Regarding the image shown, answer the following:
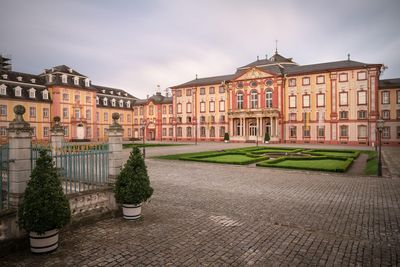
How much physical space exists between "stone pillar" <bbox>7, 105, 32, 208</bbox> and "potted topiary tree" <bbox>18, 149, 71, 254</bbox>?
0.61 m

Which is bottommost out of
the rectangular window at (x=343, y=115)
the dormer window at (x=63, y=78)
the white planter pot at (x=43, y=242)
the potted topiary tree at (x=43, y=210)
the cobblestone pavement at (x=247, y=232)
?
the cobblestone pavement at (x=247, y=232)

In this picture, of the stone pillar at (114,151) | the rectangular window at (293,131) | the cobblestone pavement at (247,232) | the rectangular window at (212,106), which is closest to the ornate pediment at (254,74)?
the rectangular window at (212,106)

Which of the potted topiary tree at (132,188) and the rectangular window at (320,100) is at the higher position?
the rectangular window at (320,100)

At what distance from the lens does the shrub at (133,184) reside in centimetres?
752

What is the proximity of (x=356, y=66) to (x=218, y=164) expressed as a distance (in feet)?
125

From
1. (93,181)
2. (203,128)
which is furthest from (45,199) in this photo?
(203,128)

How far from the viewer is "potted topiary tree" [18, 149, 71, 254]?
5.39 m

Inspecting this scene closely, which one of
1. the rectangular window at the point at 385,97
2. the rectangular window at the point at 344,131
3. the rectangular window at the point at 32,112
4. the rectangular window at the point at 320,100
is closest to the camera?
the rectangular window at the point at 385,97

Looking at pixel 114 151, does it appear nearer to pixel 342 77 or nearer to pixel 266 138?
pixel 266 138

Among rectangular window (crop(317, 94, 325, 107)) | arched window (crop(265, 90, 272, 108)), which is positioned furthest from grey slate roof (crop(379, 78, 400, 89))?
arched window (crop(265, 90, 272, 108))

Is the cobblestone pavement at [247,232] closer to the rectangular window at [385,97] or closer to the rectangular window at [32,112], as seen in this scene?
the rectangular window at [385,97]

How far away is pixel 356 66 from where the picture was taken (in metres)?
44.7

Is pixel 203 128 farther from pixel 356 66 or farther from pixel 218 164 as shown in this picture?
pixel 218 164

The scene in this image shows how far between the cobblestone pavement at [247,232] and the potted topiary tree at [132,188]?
0.39m
